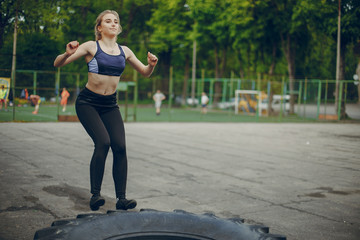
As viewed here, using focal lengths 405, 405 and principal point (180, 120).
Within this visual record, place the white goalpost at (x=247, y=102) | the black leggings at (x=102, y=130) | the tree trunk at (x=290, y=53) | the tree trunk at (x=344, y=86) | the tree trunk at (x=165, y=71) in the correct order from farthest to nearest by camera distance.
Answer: the white goalpost at (x=247, y=102)
the tree trunk at (x=165, y=71)
the tree trunk at (x=290, y=53)
the tree trunk at (x=344, y=86)
the black leggings at (x=102, y=130)

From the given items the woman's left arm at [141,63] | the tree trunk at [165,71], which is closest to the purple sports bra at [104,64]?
the woman's left arm at [141,63]

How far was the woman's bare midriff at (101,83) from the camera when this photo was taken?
3.64 meters

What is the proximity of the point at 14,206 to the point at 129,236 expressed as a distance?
2267 mm

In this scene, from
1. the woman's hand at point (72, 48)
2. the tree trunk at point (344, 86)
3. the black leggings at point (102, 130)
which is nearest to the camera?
the woman's hand at point (72, 48)

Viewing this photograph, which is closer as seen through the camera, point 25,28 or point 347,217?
point 25,28

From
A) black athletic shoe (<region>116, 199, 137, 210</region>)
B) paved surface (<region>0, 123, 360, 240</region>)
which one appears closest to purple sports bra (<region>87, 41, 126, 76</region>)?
black athletic shoe (<region>116, 199, 137, 210</region>)

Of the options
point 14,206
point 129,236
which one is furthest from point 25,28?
point 129,236

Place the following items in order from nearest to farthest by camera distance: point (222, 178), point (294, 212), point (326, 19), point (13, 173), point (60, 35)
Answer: point (60, 35) < point (294, 212) < point (13, 173) < point (222, 178) < point (326, 19)

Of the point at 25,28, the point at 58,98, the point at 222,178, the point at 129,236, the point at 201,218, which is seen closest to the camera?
the point at 129,236

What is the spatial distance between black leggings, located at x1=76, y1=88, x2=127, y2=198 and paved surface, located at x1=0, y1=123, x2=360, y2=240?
0.63m

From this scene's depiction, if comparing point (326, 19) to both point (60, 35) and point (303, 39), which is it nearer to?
point (303, 39)

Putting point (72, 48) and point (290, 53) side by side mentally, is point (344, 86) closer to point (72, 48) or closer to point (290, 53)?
point (290, 53)

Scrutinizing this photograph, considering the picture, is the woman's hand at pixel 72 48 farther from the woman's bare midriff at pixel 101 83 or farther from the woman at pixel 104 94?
the woman's bare midriff at pixel 101 83

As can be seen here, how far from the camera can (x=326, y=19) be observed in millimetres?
25531
